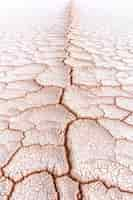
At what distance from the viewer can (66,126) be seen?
5.04ft

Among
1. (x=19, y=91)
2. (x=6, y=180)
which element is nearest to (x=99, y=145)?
(x=6, y=180)

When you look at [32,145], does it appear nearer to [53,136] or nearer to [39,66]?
[53,136]

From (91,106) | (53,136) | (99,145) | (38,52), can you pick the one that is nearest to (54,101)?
(91,106)

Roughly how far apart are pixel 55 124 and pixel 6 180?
1.67 feet

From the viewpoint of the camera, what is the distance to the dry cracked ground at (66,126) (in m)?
1.13

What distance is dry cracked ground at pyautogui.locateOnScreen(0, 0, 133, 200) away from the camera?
1126 millimetres

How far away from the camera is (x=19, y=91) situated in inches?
78.4

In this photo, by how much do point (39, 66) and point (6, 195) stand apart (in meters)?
1.63

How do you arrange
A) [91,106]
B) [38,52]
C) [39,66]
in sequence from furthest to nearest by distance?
[38,52], [39,66], [91,106]

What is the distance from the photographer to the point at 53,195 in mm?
1074

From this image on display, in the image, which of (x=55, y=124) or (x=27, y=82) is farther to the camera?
(x=27, y=82)

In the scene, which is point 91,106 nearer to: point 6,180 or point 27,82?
point 27,82

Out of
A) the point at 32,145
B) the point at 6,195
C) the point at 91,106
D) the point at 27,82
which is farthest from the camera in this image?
the point at 27,82

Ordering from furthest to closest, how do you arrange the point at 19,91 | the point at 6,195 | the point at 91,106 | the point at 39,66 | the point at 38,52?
1. the point at 38,52
2. the point at 39,66
3. the point at 19,91
4. the point at 91,106
5. the point at 6,195
